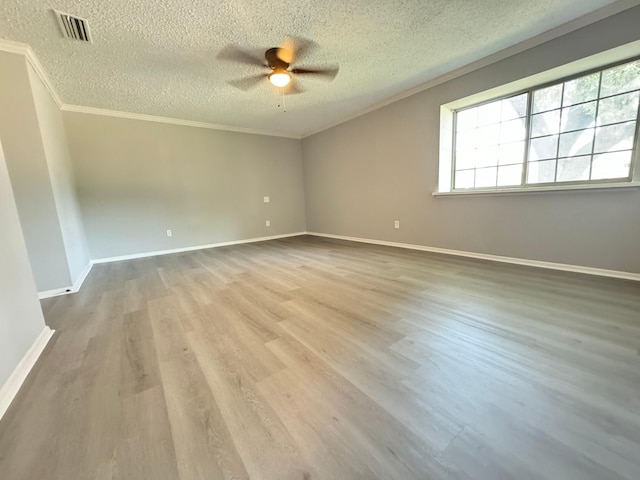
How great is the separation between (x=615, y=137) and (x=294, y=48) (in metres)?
3.30

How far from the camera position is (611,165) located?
2459 mm

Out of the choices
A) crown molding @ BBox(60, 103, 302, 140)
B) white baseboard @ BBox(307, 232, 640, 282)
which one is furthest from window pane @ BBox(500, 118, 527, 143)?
crown molding @ BBox(60, 103, 302, 140)

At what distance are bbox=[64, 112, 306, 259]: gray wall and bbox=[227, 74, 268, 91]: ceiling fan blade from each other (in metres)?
1.99

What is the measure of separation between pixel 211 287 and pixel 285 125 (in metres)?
3.89

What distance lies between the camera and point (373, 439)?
0.95 m

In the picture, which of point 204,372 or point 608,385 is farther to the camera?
point 204,372

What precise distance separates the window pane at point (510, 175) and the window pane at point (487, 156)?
0.47 ft

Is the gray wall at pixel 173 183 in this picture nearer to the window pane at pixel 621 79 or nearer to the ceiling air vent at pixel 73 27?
the ceiling air vent at pixel 73 27

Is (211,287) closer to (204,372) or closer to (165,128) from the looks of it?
(204,372)

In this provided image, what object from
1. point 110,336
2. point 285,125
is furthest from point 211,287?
point 285,125

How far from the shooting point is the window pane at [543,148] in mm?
2781

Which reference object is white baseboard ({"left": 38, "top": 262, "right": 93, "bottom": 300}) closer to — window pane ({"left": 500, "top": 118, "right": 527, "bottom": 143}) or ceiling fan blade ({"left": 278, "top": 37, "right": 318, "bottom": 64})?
ceiling fan blade ({"left": 278, "top": 37, "right": 318, "bottom": 64})

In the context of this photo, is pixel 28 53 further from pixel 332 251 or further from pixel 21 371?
pixel 332 251

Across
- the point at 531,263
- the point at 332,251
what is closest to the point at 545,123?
the point at 531,263
